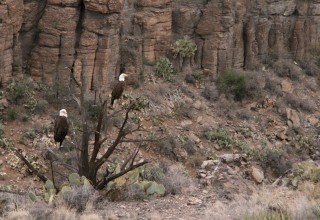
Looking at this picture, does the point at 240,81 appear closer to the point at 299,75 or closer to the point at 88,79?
the point at 299,75

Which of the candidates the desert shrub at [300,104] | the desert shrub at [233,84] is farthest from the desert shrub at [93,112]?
the desert shrub at [300,104]

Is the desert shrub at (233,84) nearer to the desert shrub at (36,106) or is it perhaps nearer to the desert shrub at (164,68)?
the desert shrub at (164,68)

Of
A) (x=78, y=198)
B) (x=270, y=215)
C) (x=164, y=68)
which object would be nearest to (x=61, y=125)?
(x=78, y=198)

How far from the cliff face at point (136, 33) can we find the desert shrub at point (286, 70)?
1.88 ft

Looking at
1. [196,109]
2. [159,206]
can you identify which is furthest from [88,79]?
[159,206]

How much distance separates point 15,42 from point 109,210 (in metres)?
9.28

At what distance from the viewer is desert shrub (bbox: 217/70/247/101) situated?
2219 centimetres

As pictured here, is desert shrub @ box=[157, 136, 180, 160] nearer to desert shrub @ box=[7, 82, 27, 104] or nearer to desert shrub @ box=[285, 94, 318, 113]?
desert shrub @ box=[7, 82, 27, 104]

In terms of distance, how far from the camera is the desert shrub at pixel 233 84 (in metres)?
22.2

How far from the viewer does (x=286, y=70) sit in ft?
81.0

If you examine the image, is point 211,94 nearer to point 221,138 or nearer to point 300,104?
point 221,138

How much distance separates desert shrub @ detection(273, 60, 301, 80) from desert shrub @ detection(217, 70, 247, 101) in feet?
8.67

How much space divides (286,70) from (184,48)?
4899mm

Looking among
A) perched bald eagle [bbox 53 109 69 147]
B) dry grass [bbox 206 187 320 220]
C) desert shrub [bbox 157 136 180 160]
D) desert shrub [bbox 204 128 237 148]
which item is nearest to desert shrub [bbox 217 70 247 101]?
desert shrub [bbox 204 128 237 148]
